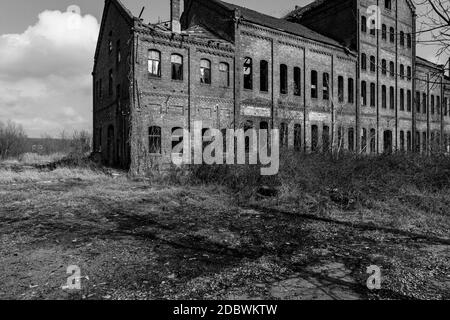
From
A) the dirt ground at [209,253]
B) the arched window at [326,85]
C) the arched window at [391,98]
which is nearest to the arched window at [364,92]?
the arched window at [391,98]

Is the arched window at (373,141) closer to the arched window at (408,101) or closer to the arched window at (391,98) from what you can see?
the arched window at (391,98)

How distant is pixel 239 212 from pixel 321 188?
3.52 metres

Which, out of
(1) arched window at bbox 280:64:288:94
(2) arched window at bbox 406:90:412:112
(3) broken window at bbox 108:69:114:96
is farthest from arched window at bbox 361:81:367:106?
(3) broken window at bbox 108:69:114:96

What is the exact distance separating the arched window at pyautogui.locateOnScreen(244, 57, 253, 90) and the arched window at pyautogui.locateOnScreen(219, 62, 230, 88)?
1547 mm

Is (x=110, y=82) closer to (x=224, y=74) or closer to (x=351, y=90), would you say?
(x=224, y=74)

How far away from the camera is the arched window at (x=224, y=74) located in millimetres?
20188

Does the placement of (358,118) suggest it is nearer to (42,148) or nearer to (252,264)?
(252,264)

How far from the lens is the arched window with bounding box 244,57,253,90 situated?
69.2ft

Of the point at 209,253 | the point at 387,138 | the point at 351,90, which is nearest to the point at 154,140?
the point at 209,253

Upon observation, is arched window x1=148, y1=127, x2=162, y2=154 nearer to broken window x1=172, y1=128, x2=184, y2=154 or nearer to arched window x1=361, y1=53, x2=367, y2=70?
broken window x1=172, y1=128, x2=184, y2=154

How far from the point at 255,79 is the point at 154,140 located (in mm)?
7722

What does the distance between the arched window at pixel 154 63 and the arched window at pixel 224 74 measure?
12.8ft

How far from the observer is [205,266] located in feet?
16.5
